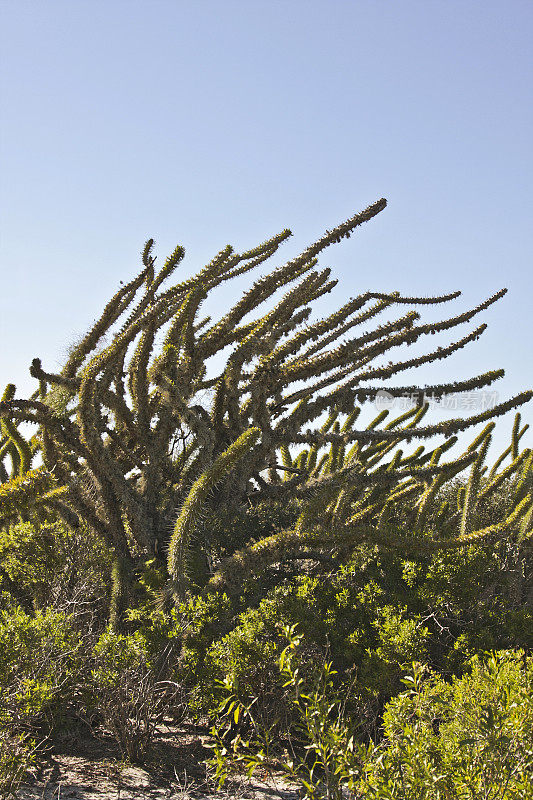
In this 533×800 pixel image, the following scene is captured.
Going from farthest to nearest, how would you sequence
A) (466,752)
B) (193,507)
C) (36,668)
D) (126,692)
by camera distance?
(193,507)
(126,692)
(36,668)
(466,752)

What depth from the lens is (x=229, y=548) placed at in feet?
22.7

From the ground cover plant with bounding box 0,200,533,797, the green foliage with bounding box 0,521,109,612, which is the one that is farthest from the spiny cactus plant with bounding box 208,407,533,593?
the green foliage with bounding box 0,521,109,612

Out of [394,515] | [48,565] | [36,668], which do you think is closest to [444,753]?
[36,668]

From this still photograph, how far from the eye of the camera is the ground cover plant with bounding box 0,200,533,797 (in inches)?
191

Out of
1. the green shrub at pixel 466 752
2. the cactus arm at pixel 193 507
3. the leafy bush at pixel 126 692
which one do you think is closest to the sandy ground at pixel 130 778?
the leafy bush at pixel 126 692

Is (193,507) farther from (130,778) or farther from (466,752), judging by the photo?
(466,752)

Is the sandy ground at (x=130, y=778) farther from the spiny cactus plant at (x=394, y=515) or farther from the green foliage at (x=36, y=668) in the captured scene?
the spiny cactus plant at (x=394, y=515)

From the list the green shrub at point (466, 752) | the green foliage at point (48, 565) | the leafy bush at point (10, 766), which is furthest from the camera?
the green foliage at point (48, 565)

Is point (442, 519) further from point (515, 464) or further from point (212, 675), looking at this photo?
point (212, 675)

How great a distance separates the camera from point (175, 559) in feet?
20.0

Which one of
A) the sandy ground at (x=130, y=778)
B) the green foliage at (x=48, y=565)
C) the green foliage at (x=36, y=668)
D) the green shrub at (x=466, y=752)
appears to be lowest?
the sandy ground at (x=130, y=778)

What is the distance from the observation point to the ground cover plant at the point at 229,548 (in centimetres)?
486

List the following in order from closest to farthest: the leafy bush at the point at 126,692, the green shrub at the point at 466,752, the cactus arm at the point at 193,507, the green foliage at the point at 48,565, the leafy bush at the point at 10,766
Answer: the green shrub at the point at 466,752 < the leafy bush at the point at 10,766 < the leafy bush at the point at 126,692 < the cactus arm at the point at 193,507 < the green foliage at the point at 48,565

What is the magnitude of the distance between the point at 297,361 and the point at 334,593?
3003mm
